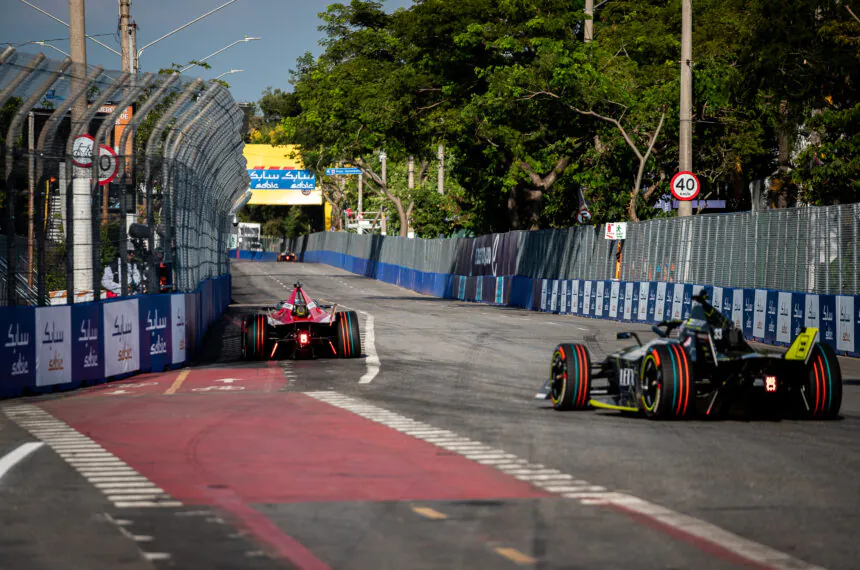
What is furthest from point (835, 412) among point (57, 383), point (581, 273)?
point (581, 273)

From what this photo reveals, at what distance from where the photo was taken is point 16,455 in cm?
1038

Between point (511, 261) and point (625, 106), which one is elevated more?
point (625, 106)

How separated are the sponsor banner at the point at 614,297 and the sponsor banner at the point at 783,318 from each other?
34.9 feet

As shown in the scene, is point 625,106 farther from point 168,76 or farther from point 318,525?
point 318,525

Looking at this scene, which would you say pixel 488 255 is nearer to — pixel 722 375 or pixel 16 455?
pixel 722 375

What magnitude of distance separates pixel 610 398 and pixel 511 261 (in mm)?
34496

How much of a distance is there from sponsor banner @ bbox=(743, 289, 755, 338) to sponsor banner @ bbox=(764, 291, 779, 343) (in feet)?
2.66

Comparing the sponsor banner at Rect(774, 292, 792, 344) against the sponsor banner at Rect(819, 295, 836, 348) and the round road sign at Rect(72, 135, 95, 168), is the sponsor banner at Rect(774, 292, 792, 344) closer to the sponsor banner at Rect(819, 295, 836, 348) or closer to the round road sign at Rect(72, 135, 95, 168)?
the sponsor banner at Rect(819, 295, 836, 348)

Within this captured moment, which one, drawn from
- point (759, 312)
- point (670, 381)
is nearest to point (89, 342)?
point (670, 381)

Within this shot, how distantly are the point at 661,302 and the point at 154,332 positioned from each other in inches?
651

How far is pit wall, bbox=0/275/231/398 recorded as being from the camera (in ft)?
51.4

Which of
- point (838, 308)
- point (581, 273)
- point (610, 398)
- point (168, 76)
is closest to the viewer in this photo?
point (610, 398)


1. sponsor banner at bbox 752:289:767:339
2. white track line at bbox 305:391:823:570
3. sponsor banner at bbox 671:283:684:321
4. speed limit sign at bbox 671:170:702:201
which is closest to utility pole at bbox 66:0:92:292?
white track line at bbox 305:391:823:570

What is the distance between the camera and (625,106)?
4112 cm
